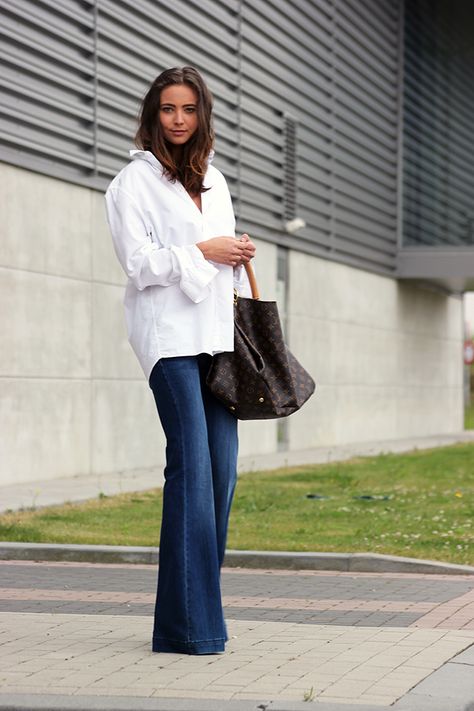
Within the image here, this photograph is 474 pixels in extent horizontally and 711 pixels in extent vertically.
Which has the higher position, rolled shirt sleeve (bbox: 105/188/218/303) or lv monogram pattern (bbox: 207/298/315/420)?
rolled shirt sleeve (bbox: 105/188/218/303)

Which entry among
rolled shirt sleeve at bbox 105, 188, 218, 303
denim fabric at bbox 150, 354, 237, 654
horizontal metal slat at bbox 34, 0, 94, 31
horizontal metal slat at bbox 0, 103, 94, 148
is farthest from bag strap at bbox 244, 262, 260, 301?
horizontal metal slat at bbox 34, 0, 94, 31

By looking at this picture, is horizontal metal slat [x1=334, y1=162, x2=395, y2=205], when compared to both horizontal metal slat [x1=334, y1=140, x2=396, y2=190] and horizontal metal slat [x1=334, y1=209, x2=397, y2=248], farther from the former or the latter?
horizontal metal slat [x1=334, y1=209, x2=397, y2=248]

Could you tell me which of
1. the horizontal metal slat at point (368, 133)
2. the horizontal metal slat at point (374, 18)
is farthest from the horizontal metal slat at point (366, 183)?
the horizontal metal slat at point (374, 18)

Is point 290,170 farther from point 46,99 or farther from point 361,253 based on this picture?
point 46,99

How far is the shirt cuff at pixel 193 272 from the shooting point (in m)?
5.10

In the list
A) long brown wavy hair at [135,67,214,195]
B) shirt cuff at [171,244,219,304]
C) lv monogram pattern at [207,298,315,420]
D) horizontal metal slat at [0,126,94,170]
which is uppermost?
horizontal metal slat at [0,126,94,170]

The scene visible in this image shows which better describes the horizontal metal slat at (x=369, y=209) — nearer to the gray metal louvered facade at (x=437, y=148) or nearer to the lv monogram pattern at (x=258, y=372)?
A: the gray metal louvered facade at (x=437, y=148)

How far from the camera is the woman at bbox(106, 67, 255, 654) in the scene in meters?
5.14

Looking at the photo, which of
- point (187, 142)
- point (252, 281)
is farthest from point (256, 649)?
→ point (187, 142)

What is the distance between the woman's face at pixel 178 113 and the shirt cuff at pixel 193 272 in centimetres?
43

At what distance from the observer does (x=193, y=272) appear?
511 cm

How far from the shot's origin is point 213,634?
5180 mm

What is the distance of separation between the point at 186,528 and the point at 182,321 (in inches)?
28.6

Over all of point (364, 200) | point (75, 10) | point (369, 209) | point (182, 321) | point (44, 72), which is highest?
point (75, 10)
